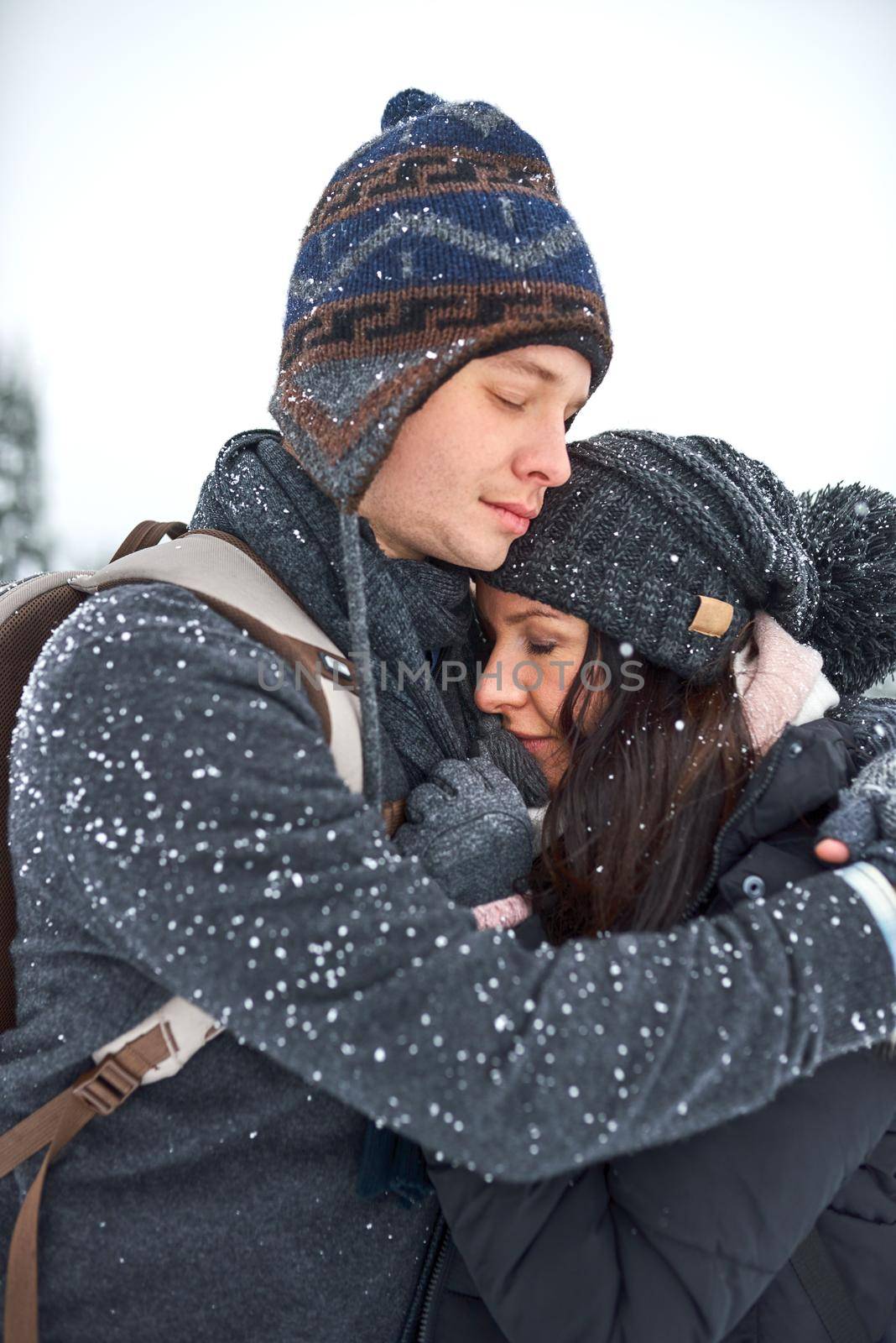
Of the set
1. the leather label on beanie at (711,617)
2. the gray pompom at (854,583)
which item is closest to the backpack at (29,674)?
the leather label on beanie at (711,617)

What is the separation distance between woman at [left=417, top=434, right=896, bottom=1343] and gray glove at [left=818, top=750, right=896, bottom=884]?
0.20ft

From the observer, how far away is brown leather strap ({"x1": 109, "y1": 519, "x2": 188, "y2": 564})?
4.75 ft

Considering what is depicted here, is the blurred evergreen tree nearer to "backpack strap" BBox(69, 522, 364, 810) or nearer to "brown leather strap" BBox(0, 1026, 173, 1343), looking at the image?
"backpack strap" BBox(69, 522, 364, 810)

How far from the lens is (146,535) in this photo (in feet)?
4.82

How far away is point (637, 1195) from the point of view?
1.06 m

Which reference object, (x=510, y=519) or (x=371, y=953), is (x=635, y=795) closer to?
(x=510, y=519)

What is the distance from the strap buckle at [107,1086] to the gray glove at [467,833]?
1.46 ft

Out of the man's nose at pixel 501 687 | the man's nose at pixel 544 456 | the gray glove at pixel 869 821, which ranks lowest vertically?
the man's nose at pixel 501 687

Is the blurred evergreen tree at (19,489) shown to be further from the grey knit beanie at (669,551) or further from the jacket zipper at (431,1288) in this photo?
the jacket zipper at (431,1288)

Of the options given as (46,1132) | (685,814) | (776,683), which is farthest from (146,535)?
(776,683)

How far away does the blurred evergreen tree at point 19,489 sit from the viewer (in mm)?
3818

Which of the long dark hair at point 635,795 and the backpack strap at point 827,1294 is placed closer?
the backpack strap at point 827,1294

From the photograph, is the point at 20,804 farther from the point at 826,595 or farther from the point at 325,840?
the point at 826,595

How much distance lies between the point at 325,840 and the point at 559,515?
2.80 ft
